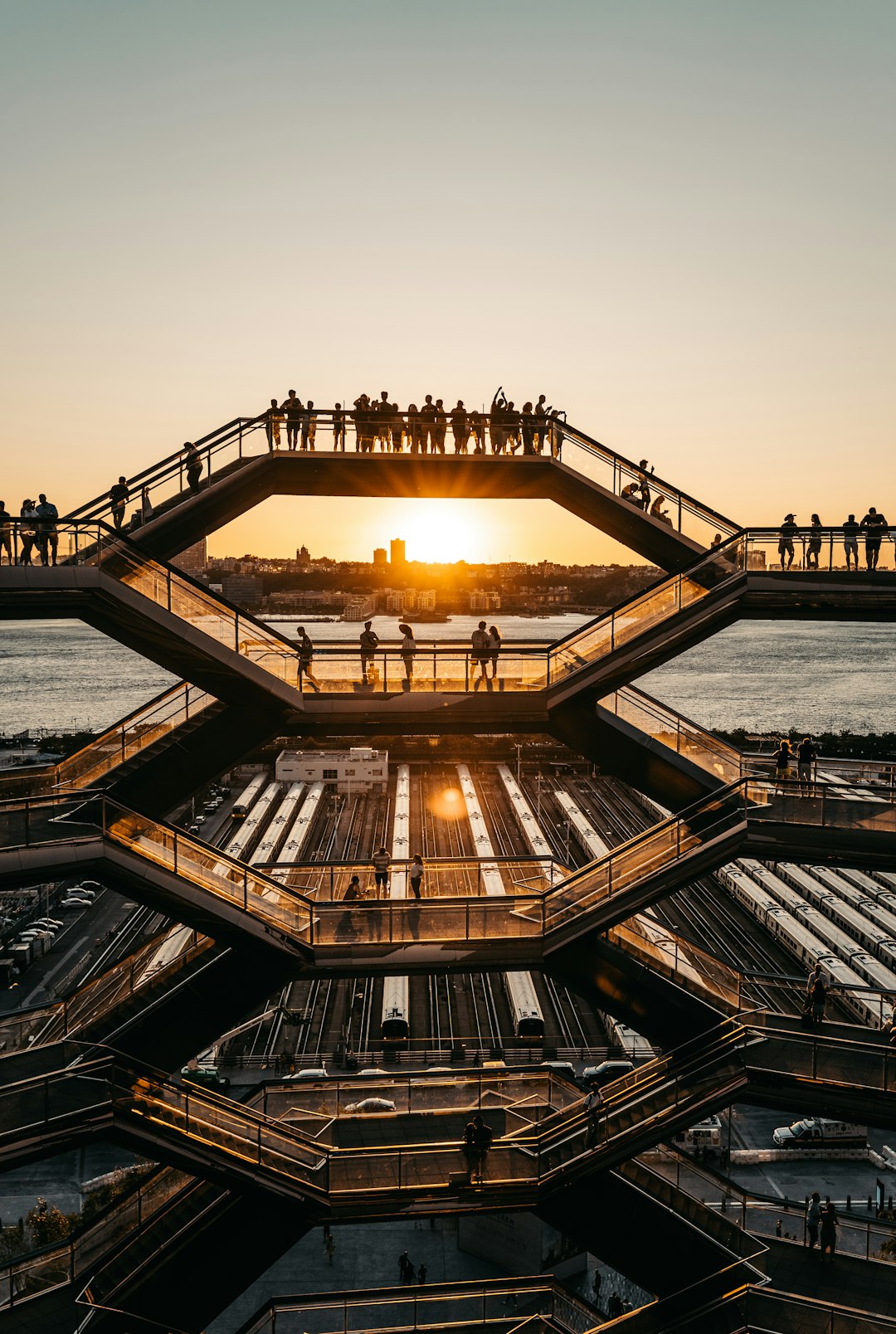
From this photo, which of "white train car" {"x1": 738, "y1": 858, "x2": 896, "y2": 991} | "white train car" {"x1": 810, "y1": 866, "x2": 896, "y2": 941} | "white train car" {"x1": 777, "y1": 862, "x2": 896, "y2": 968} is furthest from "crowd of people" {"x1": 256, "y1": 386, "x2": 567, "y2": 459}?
"white train car" {"x1": 810, "y1": 866, "x2": 896, "y2": 941}

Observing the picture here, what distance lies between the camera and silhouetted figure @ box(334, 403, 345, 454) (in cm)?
1566

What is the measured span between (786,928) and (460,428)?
A: 1373 inches

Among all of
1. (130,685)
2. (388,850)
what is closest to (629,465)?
(388,850)

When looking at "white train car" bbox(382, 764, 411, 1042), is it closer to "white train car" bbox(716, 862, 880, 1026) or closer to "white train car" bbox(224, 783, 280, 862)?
"white train car" bbox(224, 783, 280, 862)

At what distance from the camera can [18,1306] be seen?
545 inches

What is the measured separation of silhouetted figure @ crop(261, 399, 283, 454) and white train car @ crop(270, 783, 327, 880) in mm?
36607

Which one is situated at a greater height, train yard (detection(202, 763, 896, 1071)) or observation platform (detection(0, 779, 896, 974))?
observation platform (detection(0, 779, 896, 974))

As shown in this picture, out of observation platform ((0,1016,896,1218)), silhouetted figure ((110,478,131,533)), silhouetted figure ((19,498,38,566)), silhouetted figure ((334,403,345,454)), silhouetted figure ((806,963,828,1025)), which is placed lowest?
observation platform ((0,1016,896,1218))

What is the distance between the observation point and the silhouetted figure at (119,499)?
14.8 meters

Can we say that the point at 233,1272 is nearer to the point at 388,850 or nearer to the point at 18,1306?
the point at 18,1306

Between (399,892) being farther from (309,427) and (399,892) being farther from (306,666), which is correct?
(309,427)

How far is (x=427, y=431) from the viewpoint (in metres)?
16.0

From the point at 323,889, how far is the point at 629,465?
8.38 m

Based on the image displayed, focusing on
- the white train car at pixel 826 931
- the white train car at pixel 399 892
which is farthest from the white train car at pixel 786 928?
the white train car at pixel 399 892
